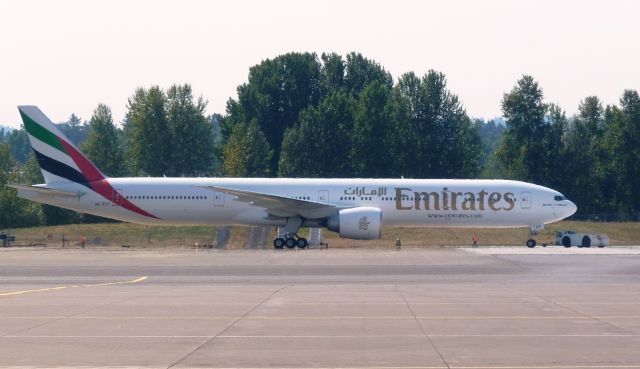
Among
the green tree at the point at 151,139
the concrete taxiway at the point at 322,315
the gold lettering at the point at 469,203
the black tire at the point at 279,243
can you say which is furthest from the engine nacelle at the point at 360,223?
the green tree at the point at 151,139

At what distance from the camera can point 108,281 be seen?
2869cm

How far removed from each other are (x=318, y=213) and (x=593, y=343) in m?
33.7

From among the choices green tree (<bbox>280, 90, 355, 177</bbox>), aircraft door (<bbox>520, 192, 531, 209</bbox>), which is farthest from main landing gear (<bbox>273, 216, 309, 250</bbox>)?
green tree (<bbox>280, 90, 355, 177</bbox>)

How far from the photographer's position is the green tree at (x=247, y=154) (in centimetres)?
9027

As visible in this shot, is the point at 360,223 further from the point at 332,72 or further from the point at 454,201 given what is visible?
the point at 332,72

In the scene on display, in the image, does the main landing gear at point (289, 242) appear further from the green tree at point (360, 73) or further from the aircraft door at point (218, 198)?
the green tree at point (360, 73)

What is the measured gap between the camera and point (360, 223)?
46625 mm

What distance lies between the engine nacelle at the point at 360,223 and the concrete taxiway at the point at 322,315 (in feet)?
37.4

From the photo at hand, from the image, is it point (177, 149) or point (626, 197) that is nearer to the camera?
point (626, 197)

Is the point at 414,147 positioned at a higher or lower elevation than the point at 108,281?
higher

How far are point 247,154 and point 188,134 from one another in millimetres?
11914

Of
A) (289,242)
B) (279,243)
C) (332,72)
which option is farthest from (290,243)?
(332,72)

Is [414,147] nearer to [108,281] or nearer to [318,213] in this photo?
[318,213]

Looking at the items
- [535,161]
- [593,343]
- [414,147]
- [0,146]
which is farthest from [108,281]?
[0,146]
